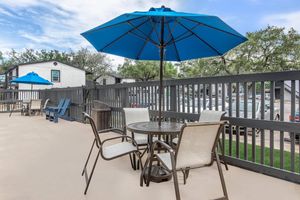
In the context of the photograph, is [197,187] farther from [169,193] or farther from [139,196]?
[139,196]

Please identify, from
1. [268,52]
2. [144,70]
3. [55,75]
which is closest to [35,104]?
[55,75]

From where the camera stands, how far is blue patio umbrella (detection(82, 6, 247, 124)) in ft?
9.53

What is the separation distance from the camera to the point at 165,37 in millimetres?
3559

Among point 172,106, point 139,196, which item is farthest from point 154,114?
point 139,196

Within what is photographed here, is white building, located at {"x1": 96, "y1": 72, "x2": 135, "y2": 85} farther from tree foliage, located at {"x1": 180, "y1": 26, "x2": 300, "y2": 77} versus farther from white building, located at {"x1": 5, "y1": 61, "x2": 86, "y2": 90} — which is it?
tree foliage, located at {"x1": 180, "y1": 26, "x2": 300, "y2": 77}

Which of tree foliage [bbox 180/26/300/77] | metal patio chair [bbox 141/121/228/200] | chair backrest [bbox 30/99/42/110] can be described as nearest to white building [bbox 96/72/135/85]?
tree foliage [bbox 180/26/300/77]

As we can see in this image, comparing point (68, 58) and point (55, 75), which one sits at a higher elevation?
point (68, 58)

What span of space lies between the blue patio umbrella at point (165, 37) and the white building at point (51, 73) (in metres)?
17.6

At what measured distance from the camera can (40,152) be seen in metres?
4.40

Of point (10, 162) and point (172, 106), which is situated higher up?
point (172, 106)

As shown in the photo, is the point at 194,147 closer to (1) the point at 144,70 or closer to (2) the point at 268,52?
(2) the point at 268,52

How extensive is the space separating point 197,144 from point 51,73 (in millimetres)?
20232

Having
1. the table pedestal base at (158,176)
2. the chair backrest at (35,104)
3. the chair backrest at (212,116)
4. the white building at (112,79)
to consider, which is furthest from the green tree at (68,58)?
the table pedestal base at (158,176)

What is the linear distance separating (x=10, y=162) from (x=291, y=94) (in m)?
4.43
